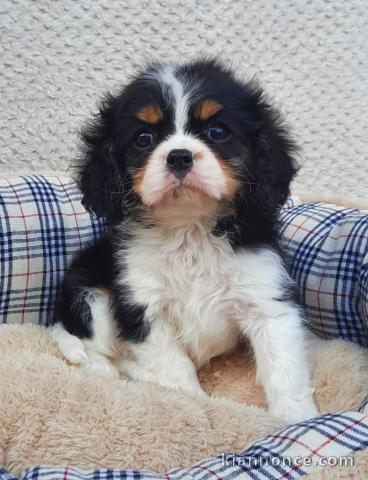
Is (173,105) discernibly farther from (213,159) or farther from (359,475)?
(359,475)

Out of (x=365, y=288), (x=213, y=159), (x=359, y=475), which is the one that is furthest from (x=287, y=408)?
(x=213, y=159)

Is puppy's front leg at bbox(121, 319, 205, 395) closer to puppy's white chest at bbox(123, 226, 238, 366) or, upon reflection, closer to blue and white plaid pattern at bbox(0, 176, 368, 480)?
puppy's white chest at bbox(123, 226, 238, 366)

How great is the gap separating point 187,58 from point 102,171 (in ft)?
4.12

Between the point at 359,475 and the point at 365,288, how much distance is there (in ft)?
2.40

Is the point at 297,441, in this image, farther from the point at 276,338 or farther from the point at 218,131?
the point at 218,131

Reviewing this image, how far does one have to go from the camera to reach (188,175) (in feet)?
5.07

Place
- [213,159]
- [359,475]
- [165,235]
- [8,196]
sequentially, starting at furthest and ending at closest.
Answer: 1. [8,196]
2. [165,235]
3. [213,159]
4. [359,475]

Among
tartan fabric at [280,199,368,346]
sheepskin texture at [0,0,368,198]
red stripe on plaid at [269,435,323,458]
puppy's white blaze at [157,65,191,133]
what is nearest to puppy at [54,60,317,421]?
puppy's white blaze at [157,65,191,133]

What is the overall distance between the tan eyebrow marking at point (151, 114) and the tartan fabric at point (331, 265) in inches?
28.4

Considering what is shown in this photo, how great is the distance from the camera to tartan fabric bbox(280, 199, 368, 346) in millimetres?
1929

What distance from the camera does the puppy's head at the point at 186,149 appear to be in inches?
62.1

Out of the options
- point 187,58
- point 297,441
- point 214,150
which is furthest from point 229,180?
point 187,58

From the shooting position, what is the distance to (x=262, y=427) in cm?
144

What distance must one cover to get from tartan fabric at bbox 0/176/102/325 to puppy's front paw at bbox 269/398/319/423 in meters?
0.94
